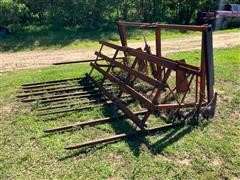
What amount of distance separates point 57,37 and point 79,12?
75.1 inches

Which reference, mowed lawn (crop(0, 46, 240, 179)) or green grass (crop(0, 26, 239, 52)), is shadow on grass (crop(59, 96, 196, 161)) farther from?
green grass (crop(0, 26, 239, 52))

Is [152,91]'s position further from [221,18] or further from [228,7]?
[228,7]

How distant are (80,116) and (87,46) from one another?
6.67m

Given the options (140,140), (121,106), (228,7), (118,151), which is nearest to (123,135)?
(140,140)

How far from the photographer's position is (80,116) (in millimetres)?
5961

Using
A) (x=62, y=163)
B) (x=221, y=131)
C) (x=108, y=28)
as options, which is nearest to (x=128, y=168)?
(x=62, y=163)

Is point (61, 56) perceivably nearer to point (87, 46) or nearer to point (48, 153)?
point (87, 46)

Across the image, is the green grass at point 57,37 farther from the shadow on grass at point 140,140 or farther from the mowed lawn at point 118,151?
the shadow on grass at point 140,140

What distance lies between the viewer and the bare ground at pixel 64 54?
9945mm

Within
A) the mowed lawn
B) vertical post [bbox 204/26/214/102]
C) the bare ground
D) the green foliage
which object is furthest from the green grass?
vertical post [bbox 204/26/214/102]

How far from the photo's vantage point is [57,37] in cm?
1352

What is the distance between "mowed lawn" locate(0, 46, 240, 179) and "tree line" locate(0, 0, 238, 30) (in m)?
8.10

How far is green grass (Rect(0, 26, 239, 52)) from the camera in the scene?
12234mm

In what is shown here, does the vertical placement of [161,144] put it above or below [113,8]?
below
